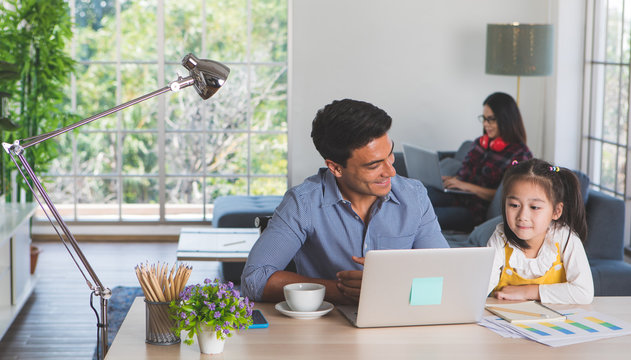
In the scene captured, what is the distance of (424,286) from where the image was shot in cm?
211

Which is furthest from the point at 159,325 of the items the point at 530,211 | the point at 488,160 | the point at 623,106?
the point at 623,106

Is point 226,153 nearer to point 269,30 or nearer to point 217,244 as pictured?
point 269,30

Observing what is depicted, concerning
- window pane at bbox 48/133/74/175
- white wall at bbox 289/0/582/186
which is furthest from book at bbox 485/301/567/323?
window pane at bbox 48/133/74/175

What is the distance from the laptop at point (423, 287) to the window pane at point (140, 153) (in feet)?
16.1

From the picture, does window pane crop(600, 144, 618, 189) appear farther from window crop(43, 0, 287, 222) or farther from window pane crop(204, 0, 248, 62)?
window pane crop(204, 0, 248, 62)

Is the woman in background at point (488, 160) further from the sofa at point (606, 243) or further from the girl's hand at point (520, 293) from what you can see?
the girl's hand at point (520, 293)

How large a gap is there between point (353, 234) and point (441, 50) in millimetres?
4519

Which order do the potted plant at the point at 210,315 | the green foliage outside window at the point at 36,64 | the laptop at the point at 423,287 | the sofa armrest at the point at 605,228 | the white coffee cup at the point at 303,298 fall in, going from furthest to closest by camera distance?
the green foliage outside window at the point at 36,64, the sofa armrest at the point at 605,228, the white coffee cup at the point at 303,298, the laptop at the point at 423,287, the potted plant at the point at 210,315

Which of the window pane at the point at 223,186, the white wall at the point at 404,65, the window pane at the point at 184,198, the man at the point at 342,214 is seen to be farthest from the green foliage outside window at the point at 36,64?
the man at the point at 342,214

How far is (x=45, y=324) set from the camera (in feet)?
14.8

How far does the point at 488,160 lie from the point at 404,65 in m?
1.91

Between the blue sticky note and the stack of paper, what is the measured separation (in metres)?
0.17

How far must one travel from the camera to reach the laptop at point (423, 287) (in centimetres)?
204

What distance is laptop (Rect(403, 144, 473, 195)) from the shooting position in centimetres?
525
